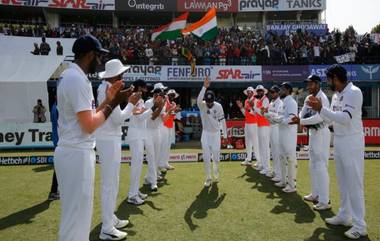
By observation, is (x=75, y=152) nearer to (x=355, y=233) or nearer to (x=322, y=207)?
(x=355, y=233)

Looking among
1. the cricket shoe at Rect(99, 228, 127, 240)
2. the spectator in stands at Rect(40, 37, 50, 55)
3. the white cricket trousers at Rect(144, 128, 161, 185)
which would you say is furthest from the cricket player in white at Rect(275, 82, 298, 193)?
the spectator in stands at Rect(40, 37, 50, 55)

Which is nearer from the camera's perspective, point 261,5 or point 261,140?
point 261,140

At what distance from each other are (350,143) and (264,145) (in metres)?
5.54

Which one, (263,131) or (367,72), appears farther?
(367,72)

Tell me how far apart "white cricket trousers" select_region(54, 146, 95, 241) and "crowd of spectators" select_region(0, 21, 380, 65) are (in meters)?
21.3

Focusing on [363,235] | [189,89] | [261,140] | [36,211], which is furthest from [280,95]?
[189,89]

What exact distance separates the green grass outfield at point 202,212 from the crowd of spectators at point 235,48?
14989mm

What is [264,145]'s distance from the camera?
11438 mm

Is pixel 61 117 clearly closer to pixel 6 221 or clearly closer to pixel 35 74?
pixel 6 221

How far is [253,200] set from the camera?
8.30m

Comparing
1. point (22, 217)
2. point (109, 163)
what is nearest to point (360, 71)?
point (109, 163)

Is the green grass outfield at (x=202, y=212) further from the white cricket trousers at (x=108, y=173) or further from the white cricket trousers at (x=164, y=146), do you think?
the white cricket trousers at (x=164, y=146)

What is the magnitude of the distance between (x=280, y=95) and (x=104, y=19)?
3163cm

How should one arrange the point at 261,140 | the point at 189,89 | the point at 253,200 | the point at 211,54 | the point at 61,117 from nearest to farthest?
the point at 61,117, the point at 253,200, the point at 261,140, the point at 211,54, the point at 189,89
